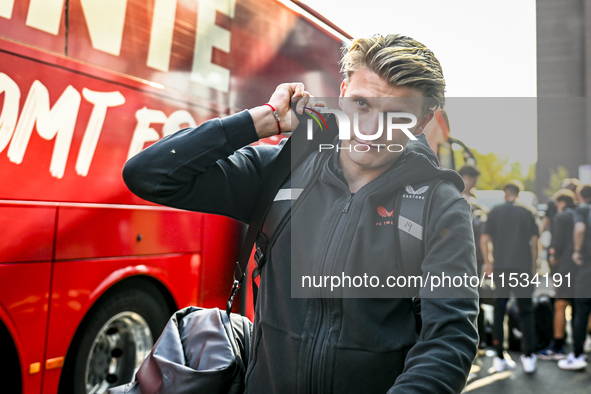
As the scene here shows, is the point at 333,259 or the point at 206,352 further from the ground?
the point at 333,259

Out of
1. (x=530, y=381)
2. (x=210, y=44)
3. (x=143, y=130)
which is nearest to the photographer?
(x=143, y=130)

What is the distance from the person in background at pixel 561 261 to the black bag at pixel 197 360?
553 cm

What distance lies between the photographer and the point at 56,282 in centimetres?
294

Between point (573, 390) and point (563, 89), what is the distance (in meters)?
32.2

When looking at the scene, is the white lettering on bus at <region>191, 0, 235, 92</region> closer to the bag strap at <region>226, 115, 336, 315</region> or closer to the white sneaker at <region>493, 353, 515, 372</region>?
the bag strap at <region>226, 115, 336, 315</region>

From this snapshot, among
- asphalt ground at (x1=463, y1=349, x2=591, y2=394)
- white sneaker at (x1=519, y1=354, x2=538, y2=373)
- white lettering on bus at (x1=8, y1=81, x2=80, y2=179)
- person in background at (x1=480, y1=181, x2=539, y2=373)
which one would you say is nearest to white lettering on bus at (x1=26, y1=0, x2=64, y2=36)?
white lettering on bus at (x1=8, y1=81, x2=80, y2=179)

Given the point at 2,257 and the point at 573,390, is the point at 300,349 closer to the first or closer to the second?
the point at 2,257

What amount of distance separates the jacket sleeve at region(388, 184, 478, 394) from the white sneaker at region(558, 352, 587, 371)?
5.12 metres

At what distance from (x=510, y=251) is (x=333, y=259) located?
15.6 feet

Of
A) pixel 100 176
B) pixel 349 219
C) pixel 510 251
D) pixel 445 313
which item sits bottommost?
pixel 445 313

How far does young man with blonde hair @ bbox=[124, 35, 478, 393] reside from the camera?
1.25 m

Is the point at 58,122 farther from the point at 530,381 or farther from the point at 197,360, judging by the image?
the point at 530,381

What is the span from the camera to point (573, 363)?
543 cm

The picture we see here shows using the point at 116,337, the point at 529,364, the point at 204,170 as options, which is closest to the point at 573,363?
the point at 529,364
